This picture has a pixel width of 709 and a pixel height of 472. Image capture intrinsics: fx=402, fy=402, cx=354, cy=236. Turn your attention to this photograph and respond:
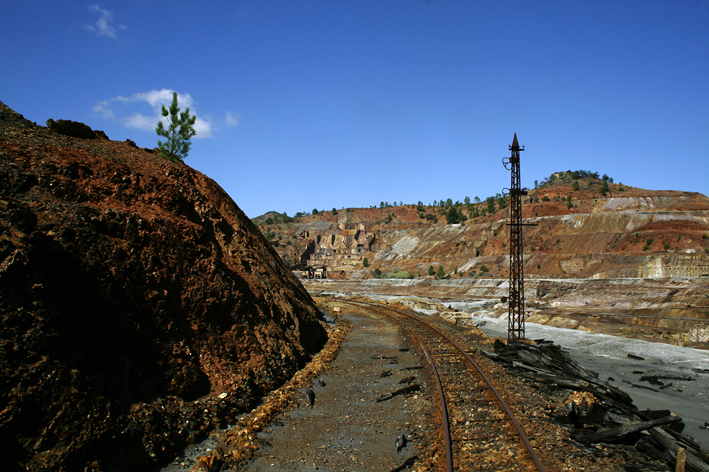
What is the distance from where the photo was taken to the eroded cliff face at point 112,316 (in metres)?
5.28

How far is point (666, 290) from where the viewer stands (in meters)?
30.9

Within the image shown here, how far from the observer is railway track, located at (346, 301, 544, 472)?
636 centimetres

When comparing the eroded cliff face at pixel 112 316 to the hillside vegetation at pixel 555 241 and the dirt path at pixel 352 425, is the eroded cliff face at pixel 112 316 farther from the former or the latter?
the hillside vegetation at pixel 555 241

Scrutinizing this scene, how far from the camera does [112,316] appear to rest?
23.7ft

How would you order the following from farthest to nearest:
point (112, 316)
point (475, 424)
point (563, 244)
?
point (563, 244), point (475, 424), point (112, 316)

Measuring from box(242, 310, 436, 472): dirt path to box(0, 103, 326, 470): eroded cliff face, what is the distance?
120 cm

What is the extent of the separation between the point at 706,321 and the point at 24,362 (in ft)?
99.6

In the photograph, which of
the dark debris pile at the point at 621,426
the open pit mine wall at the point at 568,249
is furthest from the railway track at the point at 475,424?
the open pit mine wall at the point at 568,249

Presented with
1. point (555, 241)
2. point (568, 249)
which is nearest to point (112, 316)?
point (568, 249)

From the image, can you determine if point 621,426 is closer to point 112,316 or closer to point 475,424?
point 475,424

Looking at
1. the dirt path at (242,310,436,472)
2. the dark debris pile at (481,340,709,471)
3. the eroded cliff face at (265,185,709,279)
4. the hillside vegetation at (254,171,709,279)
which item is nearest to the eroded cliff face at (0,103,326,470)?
the dirt path at (242,310,436,472)

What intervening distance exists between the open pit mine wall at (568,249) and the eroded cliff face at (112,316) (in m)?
20.9

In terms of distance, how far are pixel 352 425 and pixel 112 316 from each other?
4.93m

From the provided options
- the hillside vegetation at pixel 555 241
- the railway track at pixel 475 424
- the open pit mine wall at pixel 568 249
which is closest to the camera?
the railway track at pixel 475 424
